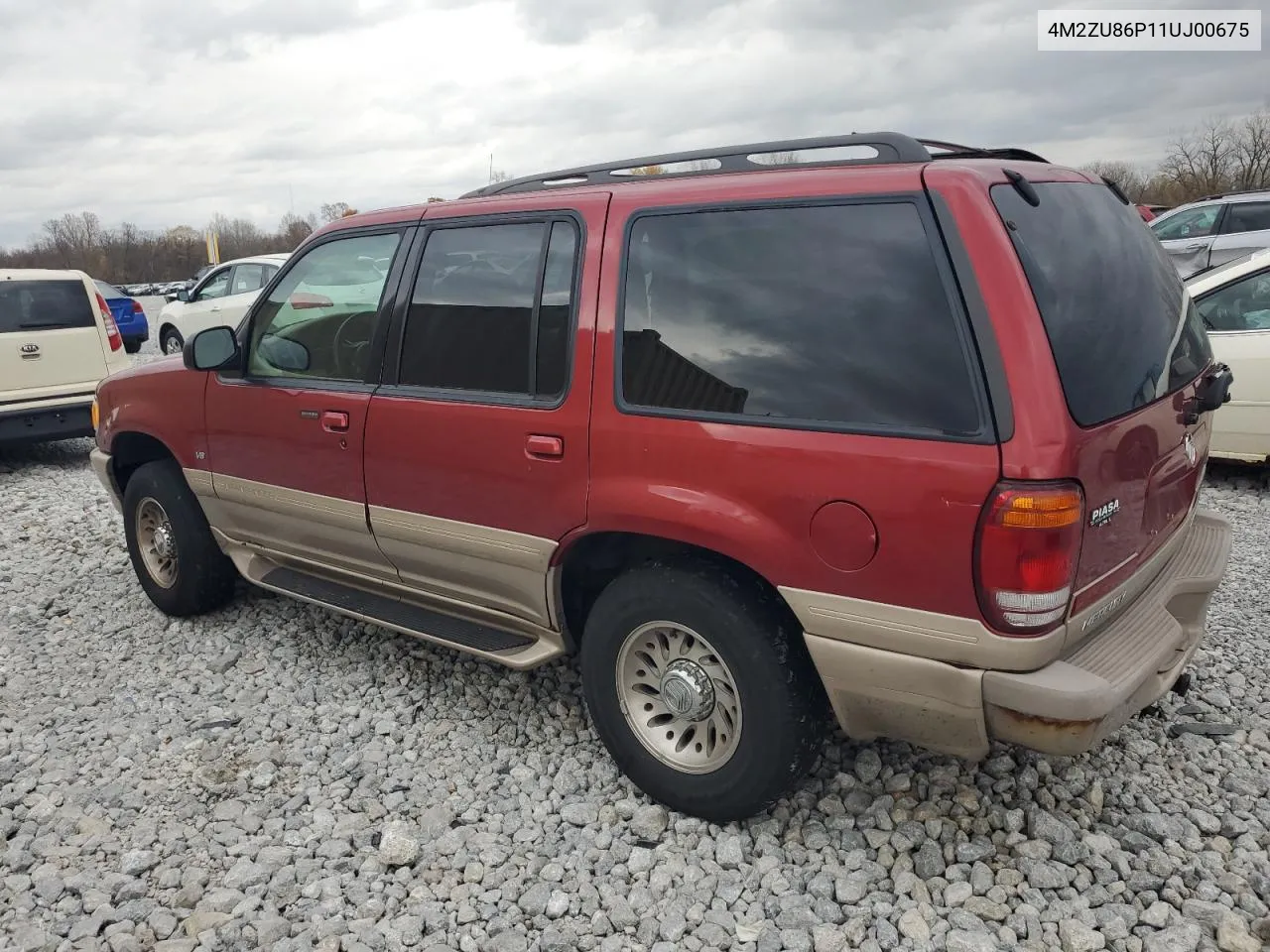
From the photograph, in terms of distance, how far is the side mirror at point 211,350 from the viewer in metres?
3.97

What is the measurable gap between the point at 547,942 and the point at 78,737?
2271 millimetres

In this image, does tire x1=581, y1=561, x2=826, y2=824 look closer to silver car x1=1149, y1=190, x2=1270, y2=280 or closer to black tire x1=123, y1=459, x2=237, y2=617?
black tire x1=123, y1=459, x2=237, y2=617

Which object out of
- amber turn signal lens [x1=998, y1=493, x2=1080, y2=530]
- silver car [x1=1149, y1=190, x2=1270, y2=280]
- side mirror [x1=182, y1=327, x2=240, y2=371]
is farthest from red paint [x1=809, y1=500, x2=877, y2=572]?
silver car [x1=1149, y1=190, x2=1270, y2=280]

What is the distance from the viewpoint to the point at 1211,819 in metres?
2.87

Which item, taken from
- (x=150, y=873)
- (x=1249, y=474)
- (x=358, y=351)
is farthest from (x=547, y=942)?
(x=1249, y=474)

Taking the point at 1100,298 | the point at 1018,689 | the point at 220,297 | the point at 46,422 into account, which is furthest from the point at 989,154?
the point at 220,297

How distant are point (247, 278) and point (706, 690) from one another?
1247 cm

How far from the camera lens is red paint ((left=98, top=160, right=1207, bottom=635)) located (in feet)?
7.41

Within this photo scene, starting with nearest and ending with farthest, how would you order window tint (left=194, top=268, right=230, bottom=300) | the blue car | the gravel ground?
the gravel ground → window tint (left=194, top=268, right=230, bottom=300) → the blue car

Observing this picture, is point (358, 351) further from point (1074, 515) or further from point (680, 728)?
point (1074, 515)

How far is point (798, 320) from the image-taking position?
256 cm

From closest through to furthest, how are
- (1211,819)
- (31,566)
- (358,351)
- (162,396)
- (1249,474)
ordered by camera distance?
(1211,819) < (358,351) < (162,396) < (31,566) < (1249,474)

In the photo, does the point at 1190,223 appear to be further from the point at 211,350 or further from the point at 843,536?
the point at 211,350

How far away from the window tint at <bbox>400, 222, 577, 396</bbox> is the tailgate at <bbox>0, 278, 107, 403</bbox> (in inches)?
246
